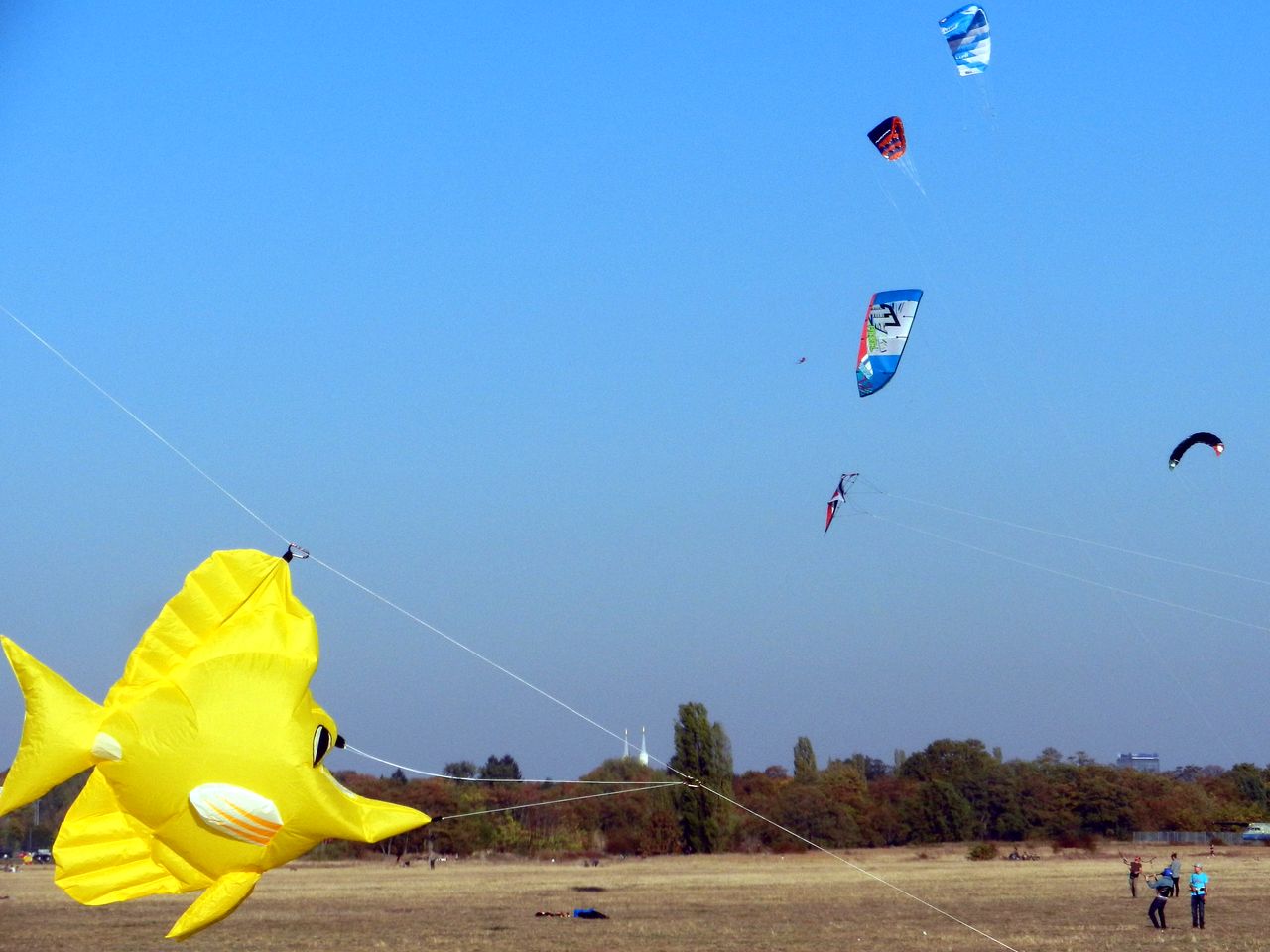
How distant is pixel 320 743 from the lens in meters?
8.05

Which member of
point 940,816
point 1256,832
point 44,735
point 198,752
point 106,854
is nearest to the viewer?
point 44,735

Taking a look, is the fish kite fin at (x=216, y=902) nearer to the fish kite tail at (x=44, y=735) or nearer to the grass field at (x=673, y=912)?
the fish kite tail at (x=44, y=735)

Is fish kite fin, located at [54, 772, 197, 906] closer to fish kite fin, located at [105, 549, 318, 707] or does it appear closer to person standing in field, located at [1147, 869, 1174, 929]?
fish kite fin, located at [105, 549, 318, 707]

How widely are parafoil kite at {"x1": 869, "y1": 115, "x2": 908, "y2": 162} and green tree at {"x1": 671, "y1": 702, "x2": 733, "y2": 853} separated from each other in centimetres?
3209

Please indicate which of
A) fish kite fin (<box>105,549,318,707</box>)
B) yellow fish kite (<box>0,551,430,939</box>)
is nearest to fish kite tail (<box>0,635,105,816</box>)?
yellow fish kite (<box>0,551,430,939</box>)

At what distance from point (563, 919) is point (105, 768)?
16.4m

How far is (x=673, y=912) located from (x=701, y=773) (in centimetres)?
2909

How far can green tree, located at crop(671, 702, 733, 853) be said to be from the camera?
1914 inches

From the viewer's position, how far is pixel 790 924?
21.8 meters

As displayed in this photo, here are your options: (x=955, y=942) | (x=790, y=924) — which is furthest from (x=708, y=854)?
(x=955, y=942)

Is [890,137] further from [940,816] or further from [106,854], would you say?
[940,816]

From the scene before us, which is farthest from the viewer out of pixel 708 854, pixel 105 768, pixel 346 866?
pixel 708 854

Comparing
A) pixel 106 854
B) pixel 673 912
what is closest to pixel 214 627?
pixel 106 854

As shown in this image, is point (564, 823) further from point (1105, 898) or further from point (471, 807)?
point (1105, 898)
